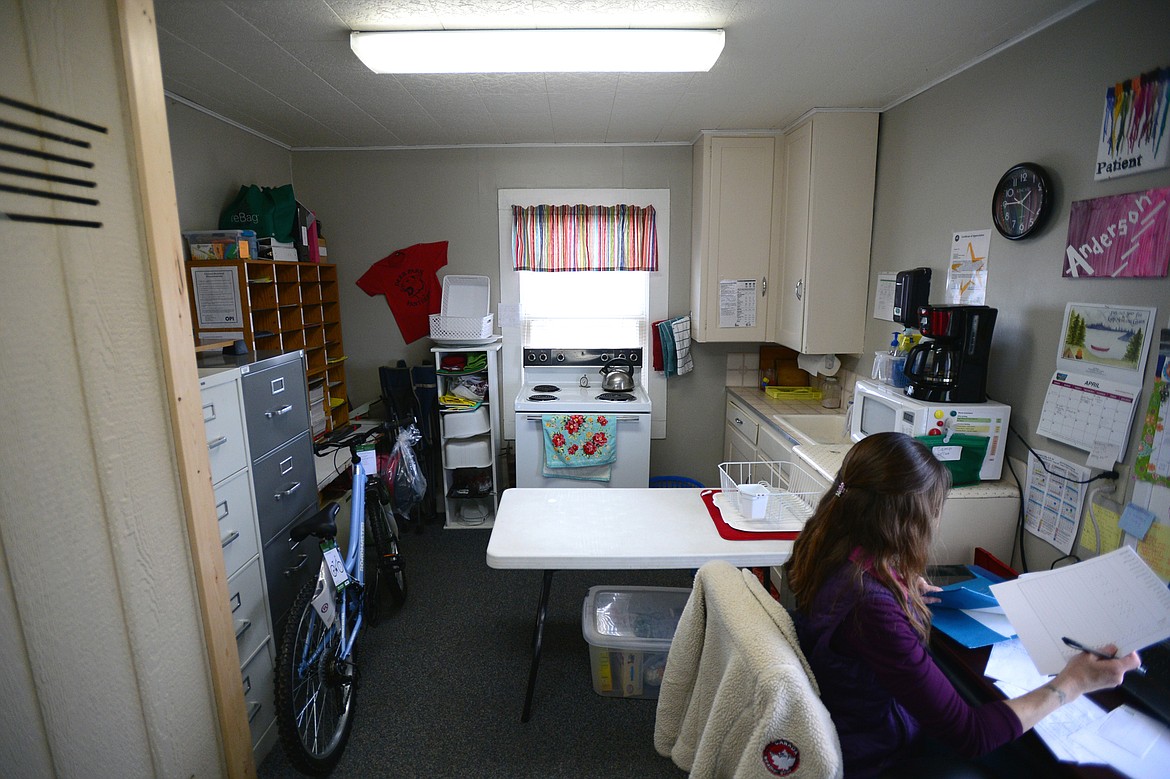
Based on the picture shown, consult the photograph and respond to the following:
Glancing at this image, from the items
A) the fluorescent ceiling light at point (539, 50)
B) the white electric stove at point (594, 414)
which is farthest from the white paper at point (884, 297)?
the fluorescent ceiling light at point (539, 50)

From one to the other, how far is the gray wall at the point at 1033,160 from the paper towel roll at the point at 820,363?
2.58ft

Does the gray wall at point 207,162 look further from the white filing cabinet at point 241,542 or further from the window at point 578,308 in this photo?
the window at point 578,308

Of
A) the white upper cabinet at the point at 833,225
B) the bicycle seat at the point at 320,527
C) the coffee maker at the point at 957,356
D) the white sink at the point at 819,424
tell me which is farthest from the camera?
the white sink at the point at 819,424

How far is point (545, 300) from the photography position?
3.90 meters

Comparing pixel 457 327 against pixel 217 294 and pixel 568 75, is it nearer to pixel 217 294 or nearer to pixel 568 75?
pixel 217 294

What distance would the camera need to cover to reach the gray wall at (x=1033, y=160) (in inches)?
61.5

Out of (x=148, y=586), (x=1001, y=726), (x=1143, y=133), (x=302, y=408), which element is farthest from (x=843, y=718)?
(x=302, y=408)

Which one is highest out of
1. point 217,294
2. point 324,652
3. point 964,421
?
point 217,294

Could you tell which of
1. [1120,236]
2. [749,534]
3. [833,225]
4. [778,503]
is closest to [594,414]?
[778,503]

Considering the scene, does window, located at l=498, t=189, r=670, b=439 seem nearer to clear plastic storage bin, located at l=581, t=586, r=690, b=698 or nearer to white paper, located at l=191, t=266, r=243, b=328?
white paper, located at l=191, t=266, r=243, b=328

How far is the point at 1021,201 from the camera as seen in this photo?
1919 mm

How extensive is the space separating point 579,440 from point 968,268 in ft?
6.90

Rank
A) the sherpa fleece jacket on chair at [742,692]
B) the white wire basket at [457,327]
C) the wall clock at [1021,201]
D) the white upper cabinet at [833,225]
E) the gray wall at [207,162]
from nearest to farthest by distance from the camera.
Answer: the sherpa fleece jacket on chair at [742,692] → the wall clock at [1021,201] → the gray wall at [207,162] → the white upper cabinet at [833,225] → the white wire basket at [457,327]

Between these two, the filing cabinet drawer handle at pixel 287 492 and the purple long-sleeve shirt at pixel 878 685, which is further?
the filing cabinet drawer handle at pixel 287 492
